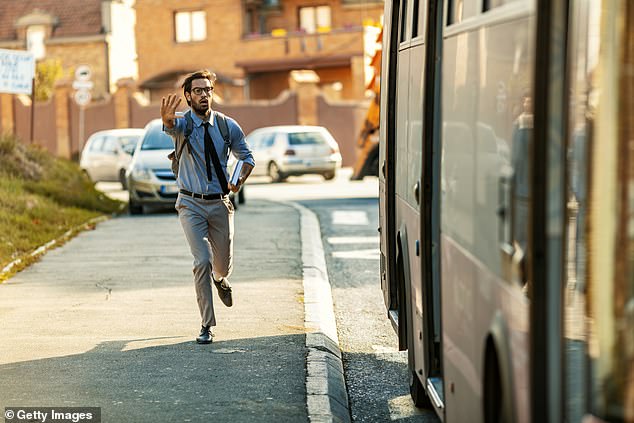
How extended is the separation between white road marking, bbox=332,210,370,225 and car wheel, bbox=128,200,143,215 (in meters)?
3.22

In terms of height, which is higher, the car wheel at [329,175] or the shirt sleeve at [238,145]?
the shirt sleeve at [238,145]

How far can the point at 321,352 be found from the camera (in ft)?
28.2

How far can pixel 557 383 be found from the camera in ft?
12.1

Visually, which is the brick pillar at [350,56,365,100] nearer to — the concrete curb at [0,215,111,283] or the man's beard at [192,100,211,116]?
the concrete curb at [0,215,111,283]

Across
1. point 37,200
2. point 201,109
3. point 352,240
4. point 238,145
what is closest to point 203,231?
point 238,145

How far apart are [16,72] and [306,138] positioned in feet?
44.2

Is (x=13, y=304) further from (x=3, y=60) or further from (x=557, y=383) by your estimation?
(x=3, y=60)

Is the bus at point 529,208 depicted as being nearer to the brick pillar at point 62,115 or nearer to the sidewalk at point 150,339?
the sidewalk at point 150,339

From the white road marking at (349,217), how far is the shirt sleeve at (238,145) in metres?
10.8

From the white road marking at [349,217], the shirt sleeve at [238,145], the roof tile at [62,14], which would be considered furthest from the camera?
the roof tile at [62,14]

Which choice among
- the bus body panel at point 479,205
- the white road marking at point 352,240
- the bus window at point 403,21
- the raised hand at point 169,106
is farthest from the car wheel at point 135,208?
the bus body panel at point 479,205

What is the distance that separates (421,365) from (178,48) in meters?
52.3

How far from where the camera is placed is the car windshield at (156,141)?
887 inches

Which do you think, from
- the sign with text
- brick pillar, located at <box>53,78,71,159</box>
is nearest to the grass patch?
the sign with text
